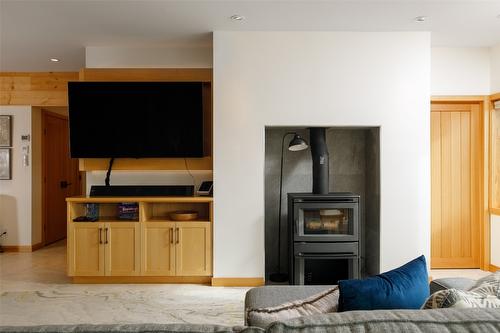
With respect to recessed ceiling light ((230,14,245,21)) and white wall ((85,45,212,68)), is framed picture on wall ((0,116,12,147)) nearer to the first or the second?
white wall ((85,45,212,68))

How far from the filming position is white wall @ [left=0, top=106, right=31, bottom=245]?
5812 millimetres

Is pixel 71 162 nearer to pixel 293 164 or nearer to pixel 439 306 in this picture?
pixel 293 164

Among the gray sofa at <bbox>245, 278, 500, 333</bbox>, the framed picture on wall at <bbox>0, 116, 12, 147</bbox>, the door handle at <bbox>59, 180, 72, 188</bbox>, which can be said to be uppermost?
the framed picture on wall at <bbox>0, 116, 12, 147</bbox>

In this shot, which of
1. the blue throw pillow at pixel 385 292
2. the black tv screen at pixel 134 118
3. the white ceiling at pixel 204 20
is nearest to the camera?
the blue throw pillow at pixel 385 292

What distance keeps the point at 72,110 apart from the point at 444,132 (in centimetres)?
413

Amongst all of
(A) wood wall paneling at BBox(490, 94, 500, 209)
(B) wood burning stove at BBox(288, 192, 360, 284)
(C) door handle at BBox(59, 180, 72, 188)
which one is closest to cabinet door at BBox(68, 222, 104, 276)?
(B) wood burning stove at BBox(288, 192, 360, 284)

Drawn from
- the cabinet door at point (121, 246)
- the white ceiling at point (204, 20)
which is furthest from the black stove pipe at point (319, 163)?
the cabinet door at point (121, 246)

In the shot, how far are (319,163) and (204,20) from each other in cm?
175

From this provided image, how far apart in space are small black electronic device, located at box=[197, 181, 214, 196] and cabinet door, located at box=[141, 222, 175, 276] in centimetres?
45

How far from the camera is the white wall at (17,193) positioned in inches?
229

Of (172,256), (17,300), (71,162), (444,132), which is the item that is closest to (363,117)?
(444,132)

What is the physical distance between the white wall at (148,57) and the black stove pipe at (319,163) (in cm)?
149

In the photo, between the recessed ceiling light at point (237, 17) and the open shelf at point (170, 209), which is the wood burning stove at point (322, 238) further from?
the recessed ceiling light at point (237, 17)

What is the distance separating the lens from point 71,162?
7.14 m
